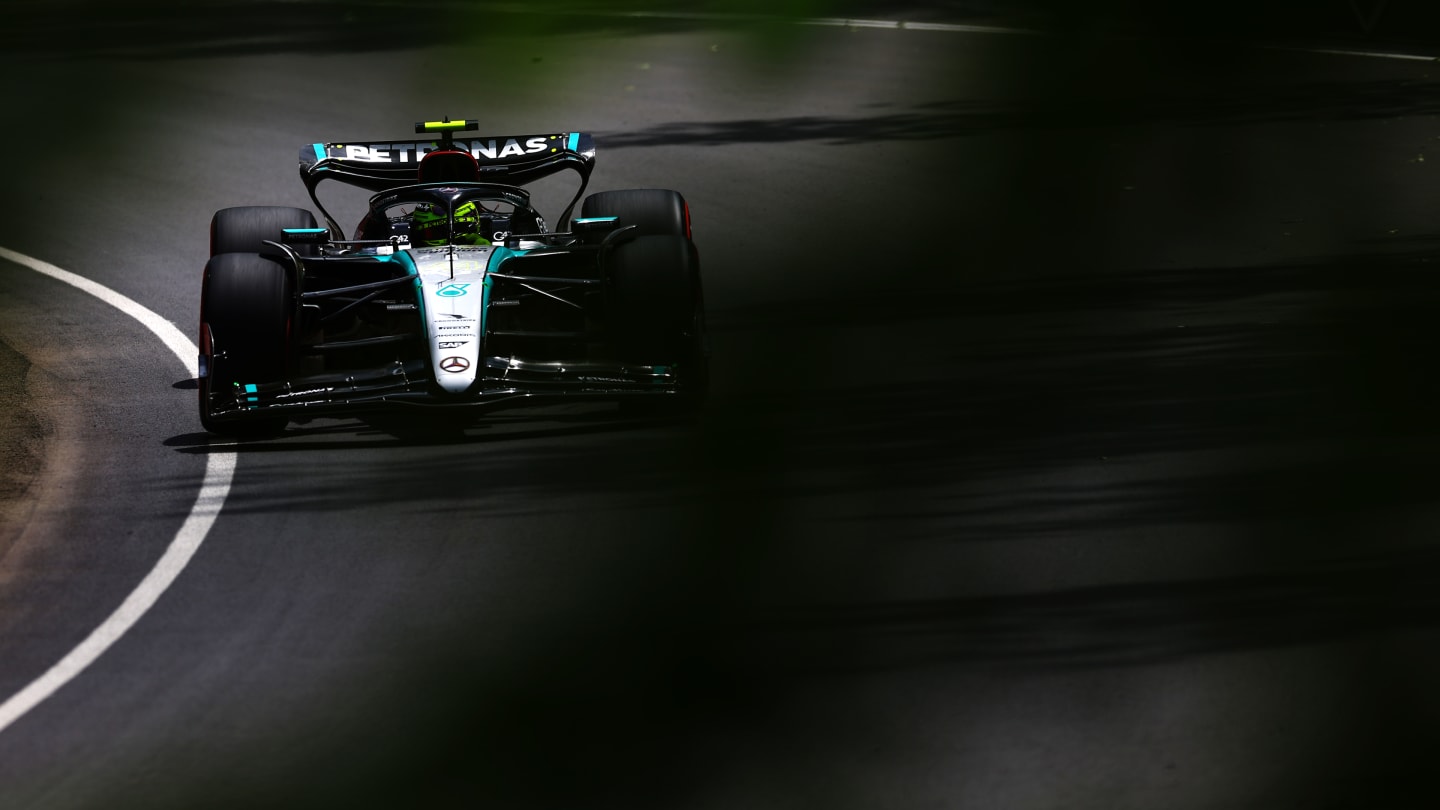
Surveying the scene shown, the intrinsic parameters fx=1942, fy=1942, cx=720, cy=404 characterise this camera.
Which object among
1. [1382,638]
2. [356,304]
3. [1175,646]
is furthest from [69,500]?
[1382,638]

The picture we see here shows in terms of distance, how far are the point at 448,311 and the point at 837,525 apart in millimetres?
2600

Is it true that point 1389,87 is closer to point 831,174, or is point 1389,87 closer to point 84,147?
point 831,174

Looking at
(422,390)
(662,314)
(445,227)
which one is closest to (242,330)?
(422,390)

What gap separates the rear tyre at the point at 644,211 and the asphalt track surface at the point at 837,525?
867 mm

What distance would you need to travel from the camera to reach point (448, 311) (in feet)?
34.0

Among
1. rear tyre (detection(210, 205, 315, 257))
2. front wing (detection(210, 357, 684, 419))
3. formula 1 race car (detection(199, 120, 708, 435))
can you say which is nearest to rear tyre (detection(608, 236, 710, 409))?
formula 1 race car (detection(199, 120, 708, 435))

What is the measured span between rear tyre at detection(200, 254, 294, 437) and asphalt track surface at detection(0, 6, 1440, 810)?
14.7 inches

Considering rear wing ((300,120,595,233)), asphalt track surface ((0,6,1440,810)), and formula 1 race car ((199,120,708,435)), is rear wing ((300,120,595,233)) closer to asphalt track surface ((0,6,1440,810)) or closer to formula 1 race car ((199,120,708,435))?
formula 1 race car ((199,120,708,435))

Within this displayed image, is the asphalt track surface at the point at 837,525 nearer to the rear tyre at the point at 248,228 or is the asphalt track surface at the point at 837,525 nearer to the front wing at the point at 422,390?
the front wing at the point at 422,390

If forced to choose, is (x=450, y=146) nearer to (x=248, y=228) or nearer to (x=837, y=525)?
(x=248, y=228)

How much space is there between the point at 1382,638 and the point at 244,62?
55.7ft

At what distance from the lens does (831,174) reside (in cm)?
1723

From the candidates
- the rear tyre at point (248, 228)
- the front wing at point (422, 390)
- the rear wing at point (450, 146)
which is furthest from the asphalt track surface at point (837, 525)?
the rear wing at point (450, 146)

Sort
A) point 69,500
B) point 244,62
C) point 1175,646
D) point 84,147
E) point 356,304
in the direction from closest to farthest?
point 1175,646, point 69,500, point 356,304, point 84,147, point 244,62
